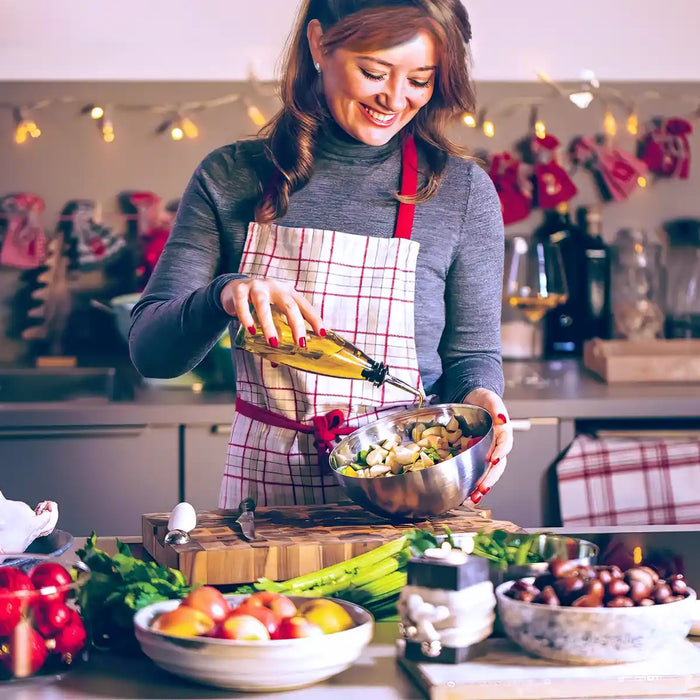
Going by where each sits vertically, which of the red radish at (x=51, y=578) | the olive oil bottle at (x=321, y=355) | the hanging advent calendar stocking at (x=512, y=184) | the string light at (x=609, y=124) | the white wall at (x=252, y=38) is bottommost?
the red radish at (x=51, y=578)

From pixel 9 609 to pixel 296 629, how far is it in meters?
0.23

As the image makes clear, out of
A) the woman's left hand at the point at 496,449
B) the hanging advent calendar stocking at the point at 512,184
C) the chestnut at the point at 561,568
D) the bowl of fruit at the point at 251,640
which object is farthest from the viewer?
the hanging advent calendar stocking at the point at 512,184

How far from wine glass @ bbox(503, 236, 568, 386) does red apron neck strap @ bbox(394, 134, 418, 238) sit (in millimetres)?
1195

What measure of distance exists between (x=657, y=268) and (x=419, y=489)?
7.14 ft

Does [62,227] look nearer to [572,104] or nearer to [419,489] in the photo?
[572,104]

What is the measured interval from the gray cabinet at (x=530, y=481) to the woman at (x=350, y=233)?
95 centimetres

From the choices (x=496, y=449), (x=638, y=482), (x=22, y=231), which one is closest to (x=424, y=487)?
(x=496, y=449)

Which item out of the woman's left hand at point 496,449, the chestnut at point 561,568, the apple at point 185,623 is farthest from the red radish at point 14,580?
the woman's left hand at point 496,449

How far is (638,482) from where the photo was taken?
246 centimetres

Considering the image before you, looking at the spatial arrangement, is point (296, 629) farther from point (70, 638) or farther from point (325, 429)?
point (325, 429)

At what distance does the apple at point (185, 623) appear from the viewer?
0.84 metres

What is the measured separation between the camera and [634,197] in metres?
3.13

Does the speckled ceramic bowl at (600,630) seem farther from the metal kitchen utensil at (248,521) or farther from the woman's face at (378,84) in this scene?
the woman's face at (378,84)

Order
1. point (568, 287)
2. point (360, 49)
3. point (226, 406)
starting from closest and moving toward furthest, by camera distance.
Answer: point (360, 49)
point (226, 406)
point (568, 287)
